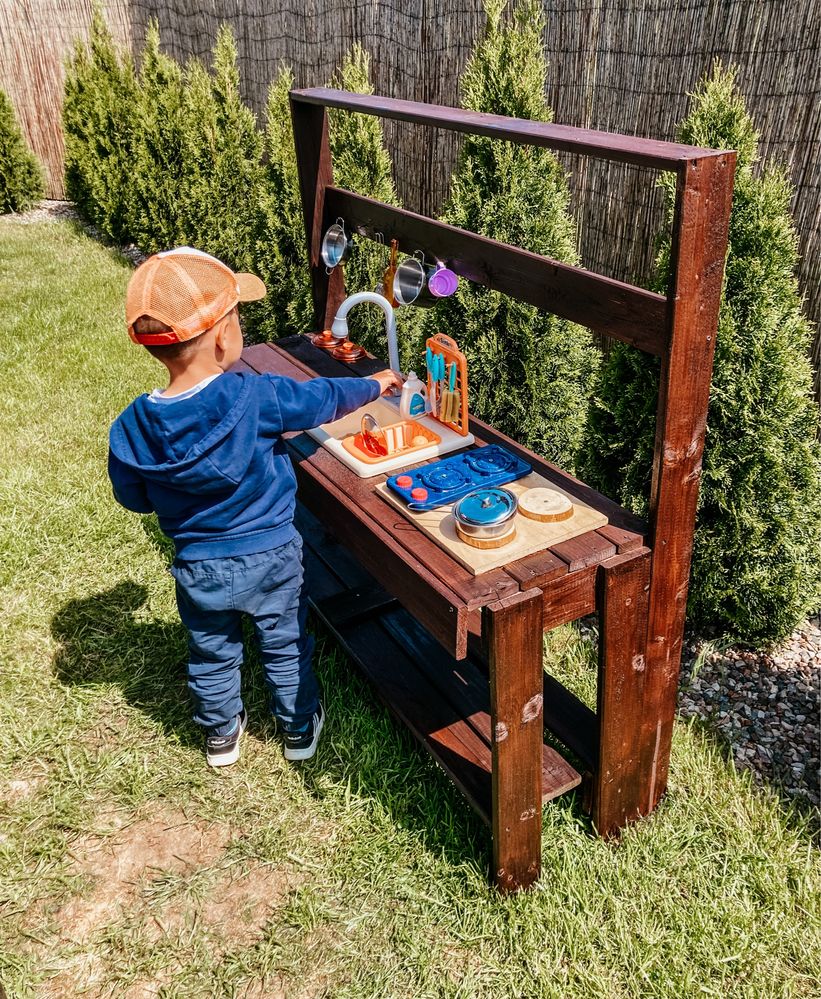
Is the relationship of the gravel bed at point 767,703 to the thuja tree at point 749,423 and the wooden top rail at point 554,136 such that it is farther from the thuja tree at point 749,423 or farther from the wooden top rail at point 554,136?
the wooden top rail at point 554,136

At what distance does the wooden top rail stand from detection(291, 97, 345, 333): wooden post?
0.55m

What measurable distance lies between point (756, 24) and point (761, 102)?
1.01 ft

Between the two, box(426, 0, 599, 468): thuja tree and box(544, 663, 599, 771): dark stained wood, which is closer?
box(544, 663, 599, 771): dark stained wood

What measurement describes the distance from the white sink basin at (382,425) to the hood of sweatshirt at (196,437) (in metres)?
0.42

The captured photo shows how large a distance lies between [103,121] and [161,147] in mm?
1718

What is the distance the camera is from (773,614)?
3389 mm

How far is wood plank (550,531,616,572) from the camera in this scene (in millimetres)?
2215

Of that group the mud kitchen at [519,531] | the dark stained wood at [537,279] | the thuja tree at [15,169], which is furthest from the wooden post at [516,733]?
the thuja tree at [15,169]

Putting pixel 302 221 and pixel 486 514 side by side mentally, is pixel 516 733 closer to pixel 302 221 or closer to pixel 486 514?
pixel 486 514

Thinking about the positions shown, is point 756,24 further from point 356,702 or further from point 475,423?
point 356,702

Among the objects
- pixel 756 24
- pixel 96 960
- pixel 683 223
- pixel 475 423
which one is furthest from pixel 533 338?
pixel 96 960

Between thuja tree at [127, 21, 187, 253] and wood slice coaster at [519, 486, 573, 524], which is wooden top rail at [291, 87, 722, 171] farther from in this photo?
thuja tree at [127, 21, 187, 253]

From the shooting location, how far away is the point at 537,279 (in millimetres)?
2467

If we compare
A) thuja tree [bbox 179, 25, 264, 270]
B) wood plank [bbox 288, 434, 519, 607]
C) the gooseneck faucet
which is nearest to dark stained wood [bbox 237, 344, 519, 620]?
wood plank [bbox 288, 434, 519, 607]
